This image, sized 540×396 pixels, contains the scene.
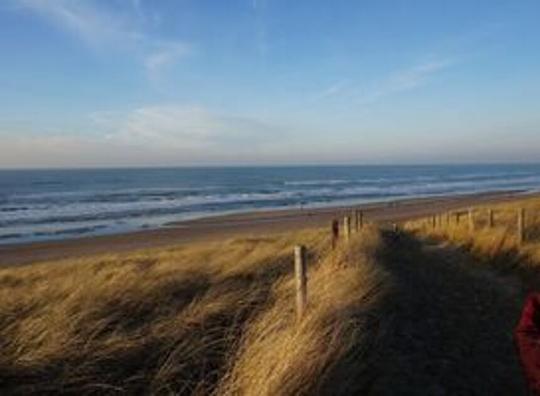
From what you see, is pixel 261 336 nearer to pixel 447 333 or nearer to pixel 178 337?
pixel 178 337

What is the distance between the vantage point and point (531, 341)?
3.57 meters

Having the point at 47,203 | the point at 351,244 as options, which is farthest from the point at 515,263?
the point at 47,203

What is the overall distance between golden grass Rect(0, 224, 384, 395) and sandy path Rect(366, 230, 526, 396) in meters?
0.44

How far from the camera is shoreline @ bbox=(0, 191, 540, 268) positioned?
3170cm

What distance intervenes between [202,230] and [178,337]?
116 feet

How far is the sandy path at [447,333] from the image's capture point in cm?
641

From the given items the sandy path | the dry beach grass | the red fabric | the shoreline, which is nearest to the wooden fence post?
the dry beach grass

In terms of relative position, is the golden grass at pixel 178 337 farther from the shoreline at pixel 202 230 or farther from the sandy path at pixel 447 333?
the shoreline at pixel 202 230

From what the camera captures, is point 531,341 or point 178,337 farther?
point 178,337

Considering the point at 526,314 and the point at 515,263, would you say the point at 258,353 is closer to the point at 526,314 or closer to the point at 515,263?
the point at 526,314

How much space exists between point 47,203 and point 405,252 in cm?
5638

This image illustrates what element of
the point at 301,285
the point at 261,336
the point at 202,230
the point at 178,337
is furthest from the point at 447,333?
the point at 202,230

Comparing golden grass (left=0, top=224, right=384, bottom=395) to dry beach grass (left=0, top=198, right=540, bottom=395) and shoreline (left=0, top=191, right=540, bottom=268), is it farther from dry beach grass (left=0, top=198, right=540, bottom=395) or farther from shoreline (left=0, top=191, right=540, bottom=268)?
shoreline (left=0, top=191, right=540, bottom=268)

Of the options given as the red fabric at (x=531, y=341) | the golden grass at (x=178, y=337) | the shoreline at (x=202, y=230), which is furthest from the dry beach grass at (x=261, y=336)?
the shoreline at (x=202, y=230)
